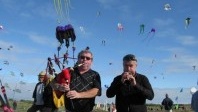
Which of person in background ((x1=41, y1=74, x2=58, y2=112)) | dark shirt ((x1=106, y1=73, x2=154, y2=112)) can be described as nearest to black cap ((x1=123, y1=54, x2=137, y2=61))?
dark shirt ((x1=106, y1=73, x2=154, y2=112))

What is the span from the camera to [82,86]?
25.2ft

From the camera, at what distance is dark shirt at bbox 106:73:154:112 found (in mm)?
7609

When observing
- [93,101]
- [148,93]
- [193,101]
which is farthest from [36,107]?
[193,101]

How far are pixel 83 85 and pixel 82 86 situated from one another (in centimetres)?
3

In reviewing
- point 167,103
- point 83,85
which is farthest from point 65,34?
point 167,103

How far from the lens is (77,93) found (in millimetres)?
7332

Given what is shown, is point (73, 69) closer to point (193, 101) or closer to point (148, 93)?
point (148, 93)

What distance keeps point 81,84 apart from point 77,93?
393mm

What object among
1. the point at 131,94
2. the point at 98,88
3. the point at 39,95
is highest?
the point at 39,95

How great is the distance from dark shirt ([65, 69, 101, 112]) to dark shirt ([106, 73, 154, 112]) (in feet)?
1.18

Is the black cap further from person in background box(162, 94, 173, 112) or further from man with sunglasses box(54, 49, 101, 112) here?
person in background box(162, 94, 173, 112)

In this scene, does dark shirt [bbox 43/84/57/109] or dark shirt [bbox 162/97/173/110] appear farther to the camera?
dark shirt [bbox 162/97/173/110]

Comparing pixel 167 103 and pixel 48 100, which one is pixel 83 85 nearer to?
pixel 48 100

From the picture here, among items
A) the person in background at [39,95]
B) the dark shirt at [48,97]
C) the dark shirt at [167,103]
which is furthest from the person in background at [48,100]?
the dark shirt at [167,103]
